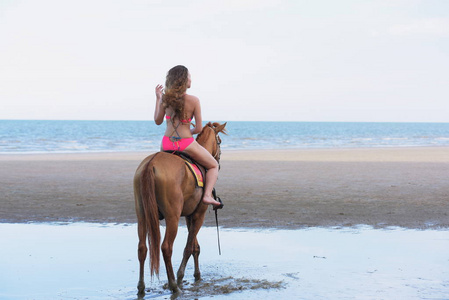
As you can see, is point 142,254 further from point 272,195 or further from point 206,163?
point 272,195

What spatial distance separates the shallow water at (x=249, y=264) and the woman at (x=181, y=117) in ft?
3.49

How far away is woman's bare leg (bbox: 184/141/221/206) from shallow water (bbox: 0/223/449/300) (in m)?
0.89

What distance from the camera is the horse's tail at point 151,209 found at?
5.56 metres

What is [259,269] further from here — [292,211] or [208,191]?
[292,211]

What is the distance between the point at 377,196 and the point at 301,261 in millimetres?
6527

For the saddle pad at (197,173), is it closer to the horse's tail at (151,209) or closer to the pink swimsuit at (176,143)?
the pink swimsuit at (176,143)

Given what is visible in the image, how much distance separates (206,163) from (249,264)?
1.35 metres

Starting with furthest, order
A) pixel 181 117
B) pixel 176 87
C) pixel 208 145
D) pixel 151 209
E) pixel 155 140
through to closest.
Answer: pixel 155 140 < pixel 208 145 < pixel 181 117 < pixel 176 87 < pixel 151 209

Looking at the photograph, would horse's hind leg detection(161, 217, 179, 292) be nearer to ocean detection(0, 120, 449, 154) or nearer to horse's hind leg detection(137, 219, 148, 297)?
horse's hind leg detection(137, 219, 148, 297)

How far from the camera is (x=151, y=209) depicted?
556cm

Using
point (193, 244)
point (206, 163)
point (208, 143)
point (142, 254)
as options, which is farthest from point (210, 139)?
point (142, 254)

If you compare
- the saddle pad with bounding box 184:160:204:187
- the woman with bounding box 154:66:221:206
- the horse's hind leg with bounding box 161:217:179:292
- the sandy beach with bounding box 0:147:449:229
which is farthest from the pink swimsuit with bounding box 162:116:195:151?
the sandy beach with bounding box 0:147:449:229

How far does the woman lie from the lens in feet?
19.9

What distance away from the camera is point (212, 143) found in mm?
6793
